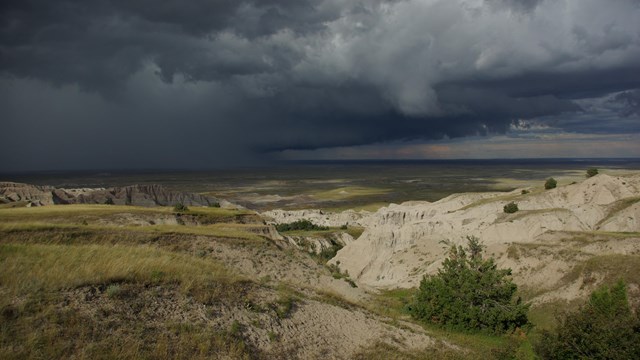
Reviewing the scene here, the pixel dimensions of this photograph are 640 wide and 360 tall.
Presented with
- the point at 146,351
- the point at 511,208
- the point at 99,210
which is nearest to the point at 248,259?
the point at 146,351

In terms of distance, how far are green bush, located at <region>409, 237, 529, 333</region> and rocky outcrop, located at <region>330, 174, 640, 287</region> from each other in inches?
735

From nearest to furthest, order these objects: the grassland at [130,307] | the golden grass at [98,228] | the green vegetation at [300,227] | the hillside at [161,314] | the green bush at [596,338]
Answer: the grassland at [130,307] < the hillside at [161,314] < the green bush at [596,338] < the golden grass at [98,228] < the green vegetation at [300,227]

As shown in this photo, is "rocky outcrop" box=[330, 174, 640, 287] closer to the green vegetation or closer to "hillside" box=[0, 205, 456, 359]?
"hillside" box=[0, 205, 456, 359]

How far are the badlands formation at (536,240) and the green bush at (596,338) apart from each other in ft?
48.1

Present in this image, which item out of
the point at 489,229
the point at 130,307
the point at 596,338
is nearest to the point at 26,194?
the point at 489,229

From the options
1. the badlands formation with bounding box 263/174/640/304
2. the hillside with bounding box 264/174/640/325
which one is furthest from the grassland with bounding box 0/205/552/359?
the badlands formation with bounding box 263/174/640/304

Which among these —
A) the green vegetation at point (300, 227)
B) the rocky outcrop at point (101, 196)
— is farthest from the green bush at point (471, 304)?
the rocky outcrop at point (101, 196)

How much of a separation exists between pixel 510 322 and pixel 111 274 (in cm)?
1942

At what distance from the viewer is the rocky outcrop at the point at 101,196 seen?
94637mm

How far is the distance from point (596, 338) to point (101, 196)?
11615cm

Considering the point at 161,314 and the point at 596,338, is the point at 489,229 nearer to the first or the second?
the point at 596,338

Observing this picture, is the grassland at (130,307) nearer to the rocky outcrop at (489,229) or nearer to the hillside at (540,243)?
the hillside at (540,243)

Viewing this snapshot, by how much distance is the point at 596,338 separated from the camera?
12.9 meters

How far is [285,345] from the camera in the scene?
1260 cm
